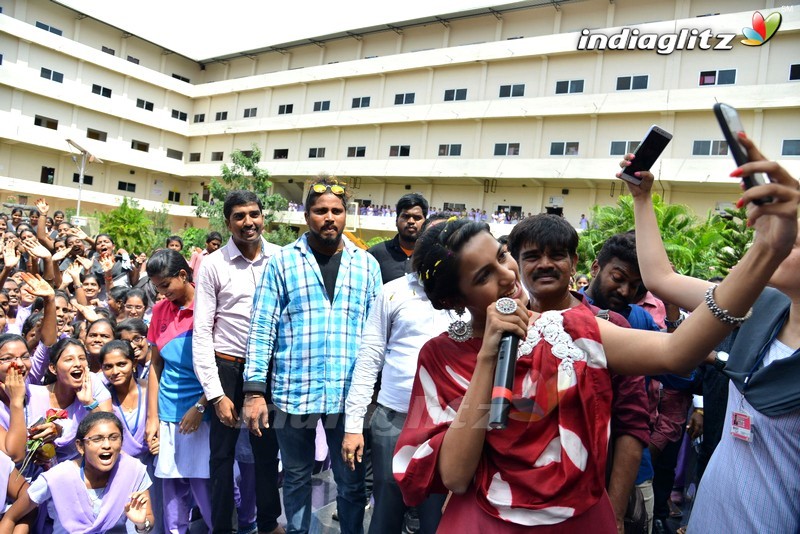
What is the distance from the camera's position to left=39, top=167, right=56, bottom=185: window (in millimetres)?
32438

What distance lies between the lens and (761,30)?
20.6 metres

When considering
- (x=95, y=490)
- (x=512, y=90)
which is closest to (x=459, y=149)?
(x=512, y=90)

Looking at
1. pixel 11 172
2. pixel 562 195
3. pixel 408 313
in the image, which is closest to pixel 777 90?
pixel 562 195

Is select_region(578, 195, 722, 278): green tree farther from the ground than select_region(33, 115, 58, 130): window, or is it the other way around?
select_region(33, 115, 58, 130): window

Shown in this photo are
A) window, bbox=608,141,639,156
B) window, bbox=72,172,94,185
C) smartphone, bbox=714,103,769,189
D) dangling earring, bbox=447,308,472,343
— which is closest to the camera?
smartphone, bbox=714,103,769,189

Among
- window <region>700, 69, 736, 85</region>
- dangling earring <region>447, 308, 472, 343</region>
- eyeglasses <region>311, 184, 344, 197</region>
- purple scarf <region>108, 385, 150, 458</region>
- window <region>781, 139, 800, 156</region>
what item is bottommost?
purple scarf <region>108, 385, 150, 458</region>

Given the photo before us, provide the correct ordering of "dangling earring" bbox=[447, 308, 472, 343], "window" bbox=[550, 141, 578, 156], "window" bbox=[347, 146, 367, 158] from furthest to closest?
"window" bbox=[347, 146, 367, 158], "window" bbox=[550, 141, 578, 156], "dangling earring" bbox=[447, 308, 472, 343]

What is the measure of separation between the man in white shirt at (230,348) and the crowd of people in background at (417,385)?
13mm

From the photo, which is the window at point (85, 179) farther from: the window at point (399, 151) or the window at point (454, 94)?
the window at point (454, 94)

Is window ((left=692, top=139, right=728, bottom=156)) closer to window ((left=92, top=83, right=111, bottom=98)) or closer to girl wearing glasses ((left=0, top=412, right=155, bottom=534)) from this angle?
girl wearing glasses ((left=0, top=412, right=155, bottom=534))

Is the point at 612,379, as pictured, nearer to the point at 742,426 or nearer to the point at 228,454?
the point at 742,426

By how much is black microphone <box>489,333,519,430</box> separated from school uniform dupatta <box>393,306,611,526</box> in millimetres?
156

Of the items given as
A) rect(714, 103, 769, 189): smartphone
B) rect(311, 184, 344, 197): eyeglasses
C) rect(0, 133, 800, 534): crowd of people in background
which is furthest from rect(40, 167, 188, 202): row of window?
rect(714, 103, 769, 189): smartphone

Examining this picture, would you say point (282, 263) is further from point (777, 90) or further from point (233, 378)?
point (777, 90)
